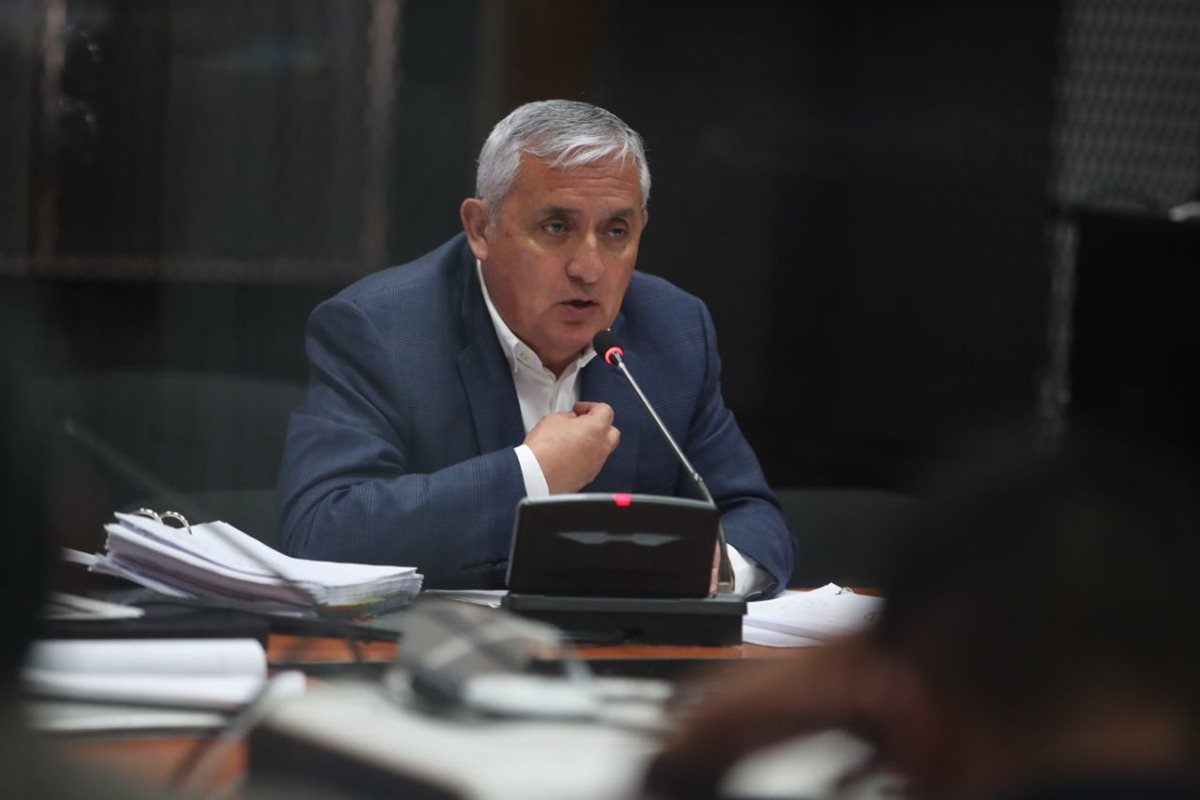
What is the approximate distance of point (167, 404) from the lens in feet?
8.93

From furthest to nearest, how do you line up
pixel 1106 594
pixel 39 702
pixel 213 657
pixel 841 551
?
pixel 841 551 → pixel 213 657 → pixel 39 702 → pixel 1106 594

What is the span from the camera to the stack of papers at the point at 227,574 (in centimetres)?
149

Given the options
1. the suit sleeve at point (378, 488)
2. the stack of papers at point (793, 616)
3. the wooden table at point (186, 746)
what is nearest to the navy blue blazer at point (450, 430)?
the suit sleeve at point (378, 488)

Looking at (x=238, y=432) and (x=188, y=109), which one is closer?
(x=238, y=432)

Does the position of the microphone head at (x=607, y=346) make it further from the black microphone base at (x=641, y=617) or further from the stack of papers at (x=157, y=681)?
the stack of papers at (x=157, y=681)

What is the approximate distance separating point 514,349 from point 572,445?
0.29 m

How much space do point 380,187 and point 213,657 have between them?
250 cm

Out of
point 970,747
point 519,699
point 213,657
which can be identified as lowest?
point 213,657

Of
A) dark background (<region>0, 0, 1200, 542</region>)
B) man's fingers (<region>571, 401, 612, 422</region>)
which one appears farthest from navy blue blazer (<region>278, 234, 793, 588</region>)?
dark background (<region>0, 0, 1200, 542</region>)

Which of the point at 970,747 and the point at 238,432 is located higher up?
the point at 970,747

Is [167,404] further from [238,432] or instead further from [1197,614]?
[1197,614]

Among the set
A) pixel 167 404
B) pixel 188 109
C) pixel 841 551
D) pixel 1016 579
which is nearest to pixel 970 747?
pixel 1016 579

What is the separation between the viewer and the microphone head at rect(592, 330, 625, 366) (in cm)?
206

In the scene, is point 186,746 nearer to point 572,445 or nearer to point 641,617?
point 641,617
